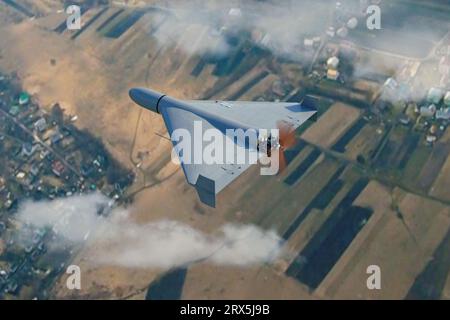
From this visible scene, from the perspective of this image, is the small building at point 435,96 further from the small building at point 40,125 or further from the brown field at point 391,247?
the small building at point 40,125

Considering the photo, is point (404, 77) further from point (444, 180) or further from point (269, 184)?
point (269, 184)

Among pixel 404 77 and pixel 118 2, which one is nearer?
pixel 404 77

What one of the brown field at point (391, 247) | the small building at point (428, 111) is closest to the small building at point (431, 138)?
the small building at point (428, 111)

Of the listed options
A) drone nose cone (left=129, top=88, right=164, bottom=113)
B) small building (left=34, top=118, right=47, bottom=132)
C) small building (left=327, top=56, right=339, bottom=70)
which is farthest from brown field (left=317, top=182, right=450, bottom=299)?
small building (left=34, top=118, right=47, bottom=132)

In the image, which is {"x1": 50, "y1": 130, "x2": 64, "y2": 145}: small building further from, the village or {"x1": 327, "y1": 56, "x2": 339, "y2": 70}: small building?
{"x1": 327, "y1": 56, "x2": 339, "y2": 70}: small building

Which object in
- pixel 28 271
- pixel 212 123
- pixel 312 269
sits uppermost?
pixel 212 123

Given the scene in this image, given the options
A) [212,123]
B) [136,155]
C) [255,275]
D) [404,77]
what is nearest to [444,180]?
[404,77]

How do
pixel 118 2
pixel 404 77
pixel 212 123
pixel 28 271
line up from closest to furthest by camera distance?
pixel 212 123 → pixel 28 271 → pixel 404 77 → pixel 118 2
